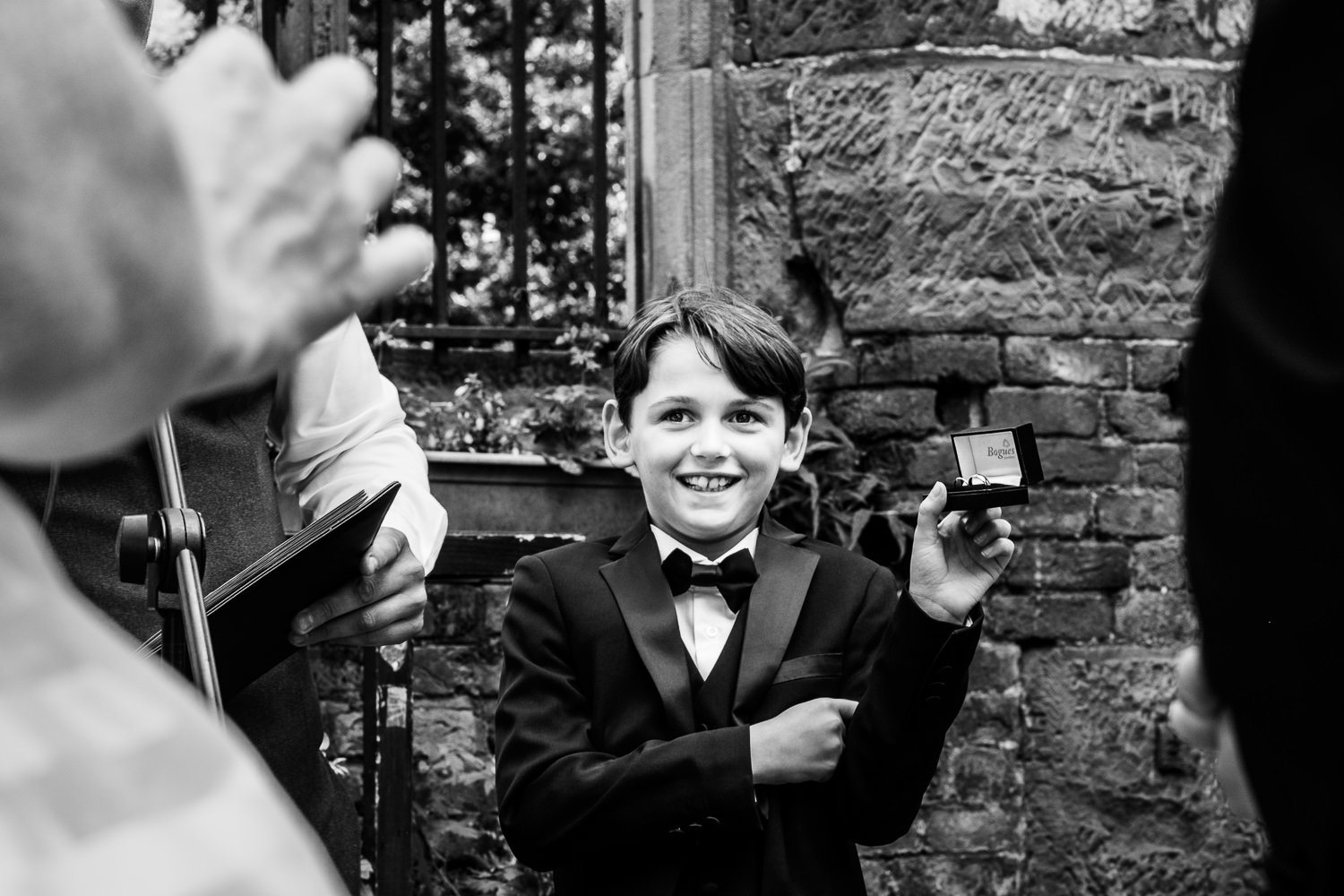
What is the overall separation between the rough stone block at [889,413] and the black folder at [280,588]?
7.25 ft

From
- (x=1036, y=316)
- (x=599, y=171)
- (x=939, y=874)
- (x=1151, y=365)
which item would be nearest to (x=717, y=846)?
(x=939, y=874)

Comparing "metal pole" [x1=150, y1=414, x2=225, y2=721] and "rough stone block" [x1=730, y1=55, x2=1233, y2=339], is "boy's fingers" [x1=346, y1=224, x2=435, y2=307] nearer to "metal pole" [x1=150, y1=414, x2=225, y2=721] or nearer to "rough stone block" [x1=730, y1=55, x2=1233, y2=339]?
"metal pole" [x1=150, y1=414, x2=225, y2=721]

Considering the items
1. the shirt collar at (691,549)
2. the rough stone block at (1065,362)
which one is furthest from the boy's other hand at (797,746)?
the rough stone block at (1065,362)

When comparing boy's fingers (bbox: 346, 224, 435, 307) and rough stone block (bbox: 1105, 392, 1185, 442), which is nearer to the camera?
boy's fingers (bbox: 346, 224, 435, 307)

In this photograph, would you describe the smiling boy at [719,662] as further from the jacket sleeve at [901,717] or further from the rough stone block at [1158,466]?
the rough stone block at [1158,466]

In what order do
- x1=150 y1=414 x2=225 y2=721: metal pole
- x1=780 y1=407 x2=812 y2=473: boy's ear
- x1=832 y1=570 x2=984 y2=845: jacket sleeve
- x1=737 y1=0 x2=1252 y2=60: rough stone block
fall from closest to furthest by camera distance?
x1=150 y1=414 x2=225 y2=721: metal pole, x1=832 y1=570 x2=984 y2=845: jacket sleeve, x1=780 y1=407 x2=812 y2=473: boy's ear, x1=737 y1=0 x2=1252 y2=60: rough stone block

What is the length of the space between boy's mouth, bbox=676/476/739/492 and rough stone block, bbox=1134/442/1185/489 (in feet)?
6.22

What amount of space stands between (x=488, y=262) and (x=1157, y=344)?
8126 millimetres

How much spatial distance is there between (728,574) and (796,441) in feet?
1.00

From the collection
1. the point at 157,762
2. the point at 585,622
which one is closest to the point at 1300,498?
the point at 157,762

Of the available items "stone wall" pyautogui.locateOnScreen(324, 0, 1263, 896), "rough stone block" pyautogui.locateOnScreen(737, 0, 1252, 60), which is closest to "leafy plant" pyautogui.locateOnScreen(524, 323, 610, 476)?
"stone wall" pyautogui.locateOnScreen(324, 0, 1263, 896)

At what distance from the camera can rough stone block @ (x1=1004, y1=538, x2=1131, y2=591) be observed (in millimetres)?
3867

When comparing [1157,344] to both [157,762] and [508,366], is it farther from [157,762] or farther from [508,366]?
[157,762]

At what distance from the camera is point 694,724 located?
2.35 meters
